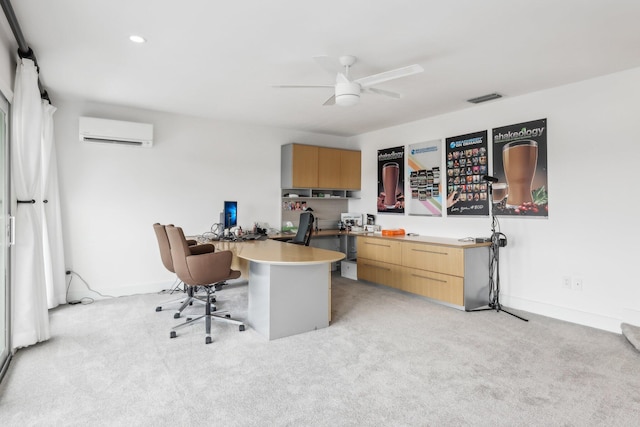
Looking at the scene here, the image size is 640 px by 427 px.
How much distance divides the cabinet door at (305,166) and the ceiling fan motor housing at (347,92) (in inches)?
117

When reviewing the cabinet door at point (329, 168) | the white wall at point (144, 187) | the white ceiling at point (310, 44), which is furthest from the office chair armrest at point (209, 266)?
the cabinet door at point (329, 168)

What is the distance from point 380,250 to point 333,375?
2.95 metres

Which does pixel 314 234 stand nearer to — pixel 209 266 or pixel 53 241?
pixel 209 266

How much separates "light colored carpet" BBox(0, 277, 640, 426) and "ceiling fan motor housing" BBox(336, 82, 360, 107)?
2.23 meters

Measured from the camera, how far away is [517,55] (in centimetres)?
323

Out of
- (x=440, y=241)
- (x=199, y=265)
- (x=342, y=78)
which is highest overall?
(x=342, y=78)

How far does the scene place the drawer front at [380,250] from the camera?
17.0 ft

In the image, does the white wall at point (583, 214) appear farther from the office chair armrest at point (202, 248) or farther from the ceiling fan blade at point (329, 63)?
the office chair armrest at point (202, 248)

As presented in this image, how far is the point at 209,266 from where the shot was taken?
3422 mm

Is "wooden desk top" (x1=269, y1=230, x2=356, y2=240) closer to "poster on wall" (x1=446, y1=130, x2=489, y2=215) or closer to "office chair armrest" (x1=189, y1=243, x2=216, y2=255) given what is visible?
"office chair armrest" (x1=189, y1=243, x2=216, y2=255)

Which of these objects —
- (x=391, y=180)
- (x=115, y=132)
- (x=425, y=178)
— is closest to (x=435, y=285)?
(x=425, y=178)

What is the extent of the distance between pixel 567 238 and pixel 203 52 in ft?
14.1

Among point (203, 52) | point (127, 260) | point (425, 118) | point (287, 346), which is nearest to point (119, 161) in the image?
point (127, 260)

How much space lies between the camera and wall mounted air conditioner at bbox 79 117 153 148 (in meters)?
4.63
